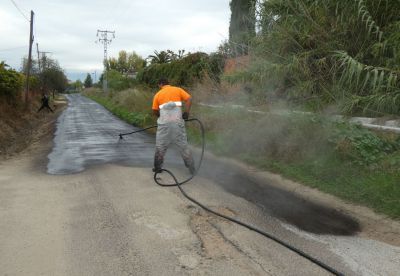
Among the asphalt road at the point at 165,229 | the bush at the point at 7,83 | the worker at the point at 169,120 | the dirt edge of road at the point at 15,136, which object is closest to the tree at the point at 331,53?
the asphalt road at the point at 165,229

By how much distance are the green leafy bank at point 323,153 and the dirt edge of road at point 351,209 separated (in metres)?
0.15

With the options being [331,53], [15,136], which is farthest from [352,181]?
[15,136]

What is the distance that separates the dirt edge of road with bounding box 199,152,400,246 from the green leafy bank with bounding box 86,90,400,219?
0.15 meters

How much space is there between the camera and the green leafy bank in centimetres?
622

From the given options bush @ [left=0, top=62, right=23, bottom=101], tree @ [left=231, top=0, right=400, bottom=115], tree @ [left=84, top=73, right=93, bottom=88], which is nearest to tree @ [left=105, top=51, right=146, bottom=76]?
tree @ [left=84, top=73, right=93, bottom=88]

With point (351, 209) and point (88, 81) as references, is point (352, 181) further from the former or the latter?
point (88, 81)

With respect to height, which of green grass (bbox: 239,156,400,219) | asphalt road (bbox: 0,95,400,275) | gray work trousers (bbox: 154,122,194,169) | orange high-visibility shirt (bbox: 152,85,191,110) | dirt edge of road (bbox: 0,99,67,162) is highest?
orange high-visibility shirt (bbox: 152,85,191,110)

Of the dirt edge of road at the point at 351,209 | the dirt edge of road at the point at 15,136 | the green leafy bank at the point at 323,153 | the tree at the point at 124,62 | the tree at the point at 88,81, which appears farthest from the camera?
the tree at the point at 88,81

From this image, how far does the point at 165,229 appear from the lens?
4836 mm

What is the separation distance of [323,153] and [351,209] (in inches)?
86.9

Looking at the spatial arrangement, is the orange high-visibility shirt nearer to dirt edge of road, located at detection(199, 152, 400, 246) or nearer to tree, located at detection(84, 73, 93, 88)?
dirt edge of road, located at detection(199, 152, 400, 246)

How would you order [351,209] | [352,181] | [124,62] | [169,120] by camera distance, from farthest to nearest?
[124,62]
[169,120]
[352,181]
[351,209]

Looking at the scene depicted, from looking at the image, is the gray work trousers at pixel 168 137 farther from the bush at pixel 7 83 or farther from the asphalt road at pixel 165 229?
the bush at pixel 7 83

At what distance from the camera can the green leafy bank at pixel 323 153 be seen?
20.4ft
